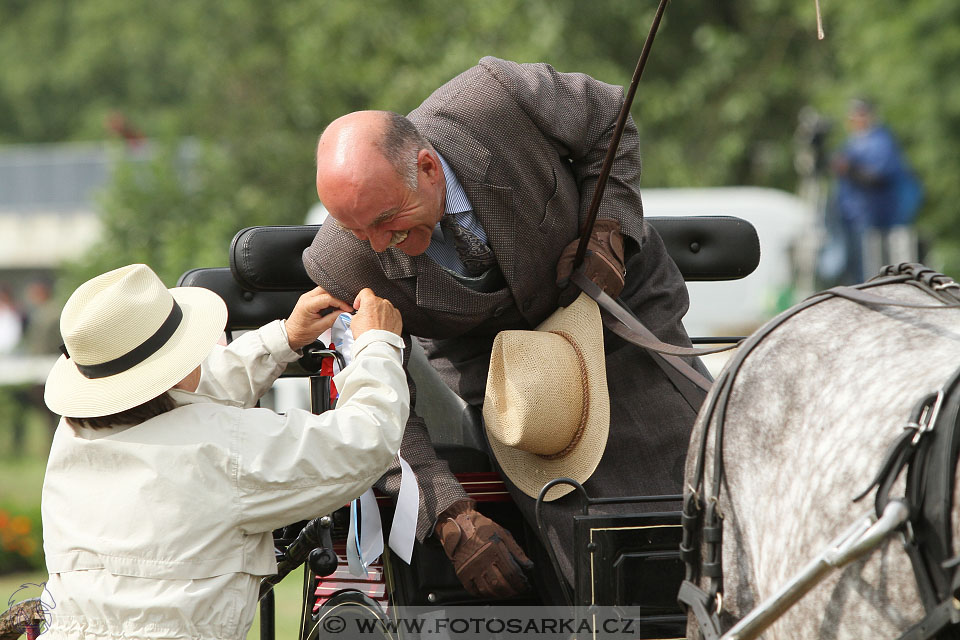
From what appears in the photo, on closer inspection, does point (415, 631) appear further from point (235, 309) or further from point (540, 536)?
point (235, 309)

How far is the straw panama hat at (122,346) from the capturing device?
219cm

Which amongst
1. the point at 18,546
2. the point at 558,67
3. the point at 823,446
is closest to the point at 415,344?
the point at 823,446

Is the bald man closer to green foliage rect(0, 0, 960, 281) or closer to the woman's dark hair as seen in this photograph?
the woman's dark hair

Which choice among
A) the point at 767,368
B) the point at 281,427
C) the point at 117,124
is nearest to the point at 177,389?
the point at 281,427

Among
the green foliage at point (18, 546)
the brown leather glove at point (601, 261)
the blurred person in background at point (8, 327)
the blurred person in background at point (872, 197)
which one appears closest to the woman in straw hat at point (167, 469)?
the brown leather glove at point (601, 261)

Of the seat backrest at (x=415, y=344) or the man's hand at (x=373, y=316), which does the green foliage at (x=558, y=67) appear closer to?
the seat backrest at (x=415, y=344)

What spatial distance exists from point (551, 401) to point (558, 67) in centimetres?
871

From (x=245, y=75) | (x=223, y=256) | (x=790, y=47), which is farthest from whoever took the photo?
(x=245, y=75)

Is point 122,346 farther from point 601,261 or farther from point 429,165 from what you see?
point 601,261

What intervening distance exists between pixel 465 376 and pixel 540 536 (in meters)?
0.49

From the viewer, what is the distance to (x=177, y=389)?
2.28 metres

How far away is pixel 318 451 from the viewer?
87.3 inches

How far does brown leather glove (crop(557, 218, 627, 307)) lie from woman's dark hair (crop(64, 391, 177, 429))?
956 millimetres

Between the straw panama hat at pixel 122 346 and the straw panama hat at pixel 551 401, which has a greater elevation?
the straw panama hat at pixel 122 346
